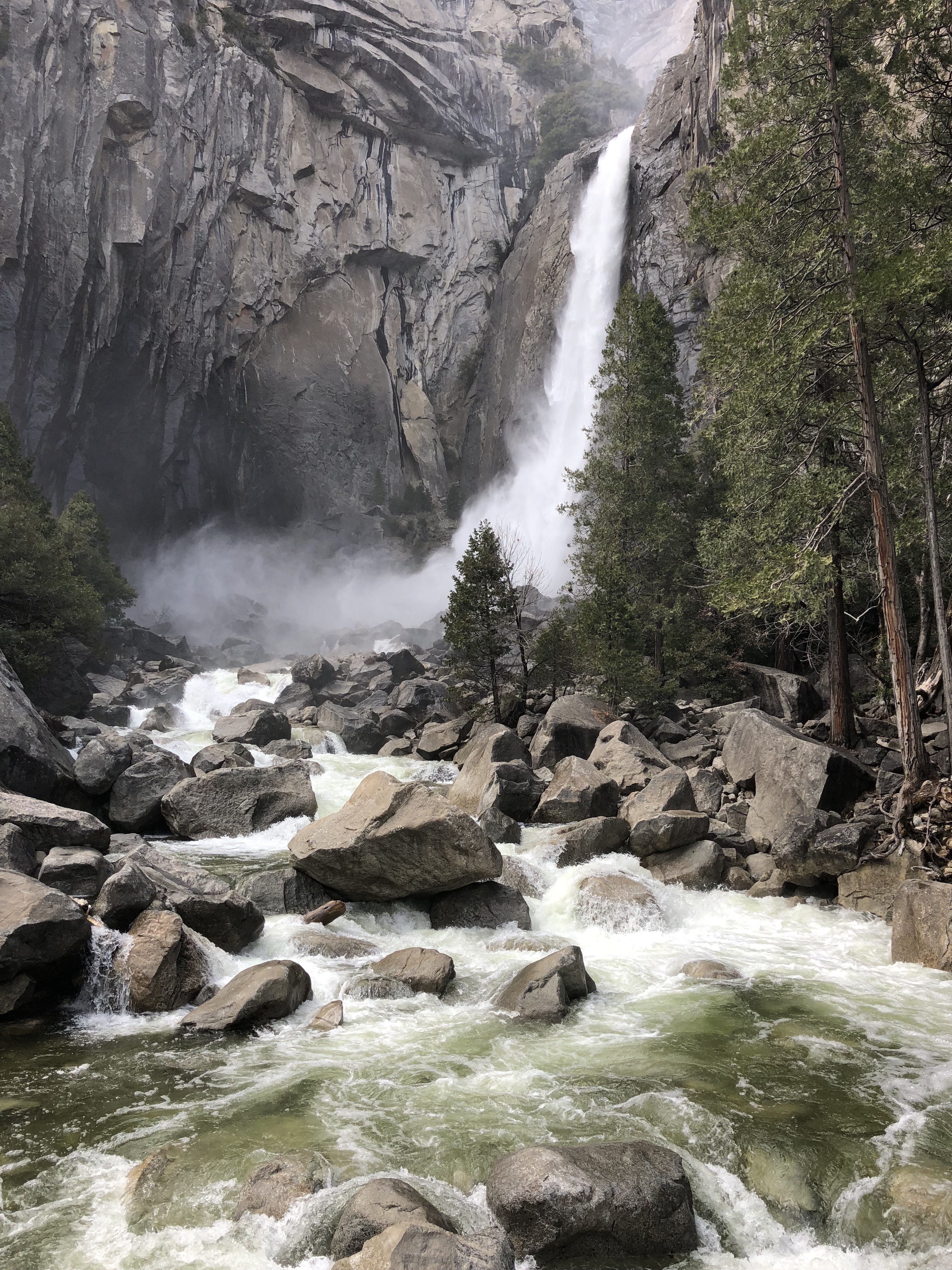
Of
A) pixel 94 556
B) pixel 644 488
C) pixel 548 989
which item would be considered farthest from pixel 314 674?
pixel 548 989

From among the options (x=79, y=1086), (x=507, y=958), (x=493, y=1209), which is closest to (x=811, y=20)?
(x=507, y=958)

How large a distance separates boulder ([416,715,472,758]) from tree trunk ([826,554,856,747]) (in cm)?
1124

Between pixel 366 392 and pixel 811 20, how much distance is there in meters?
51.6

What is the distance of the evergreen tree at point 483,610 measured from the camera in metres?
23.9

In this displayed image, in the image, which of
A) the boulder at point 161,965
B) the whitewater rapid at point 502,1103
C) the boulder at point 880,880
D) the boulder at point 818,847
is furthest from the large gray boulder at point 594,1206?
the boulder at point 818,847

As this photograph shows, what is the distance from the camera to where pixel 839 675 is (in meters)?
16.3

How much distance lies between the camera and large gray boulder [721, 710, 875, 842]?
13.7 m

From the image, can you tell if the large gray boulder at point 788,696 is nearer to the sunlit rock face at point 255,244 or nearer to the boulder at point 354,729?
the boulder at point 354,729

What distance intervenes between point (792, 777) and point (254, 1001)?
33.1 feet

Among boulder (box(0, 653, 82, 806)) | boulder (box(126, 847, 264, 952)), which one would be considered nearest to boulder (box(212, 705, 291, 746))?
boulder (box(0, 653, 82, 806))

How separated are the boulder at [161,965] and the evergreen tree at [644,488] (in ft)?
52.2

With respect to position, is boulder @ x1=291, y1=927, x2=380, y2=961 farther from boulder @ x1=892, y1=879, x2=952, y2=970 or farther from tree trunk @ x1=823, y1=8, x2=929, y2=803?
tree trunk @ x1=823, y1=8, x2=929, y2=803

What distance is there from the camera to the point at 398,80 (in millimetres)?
59094

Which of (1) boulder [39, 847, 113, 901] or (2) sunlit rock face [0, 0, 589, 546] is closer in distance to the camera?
(1) boulder [39, 847, 113, 901]
